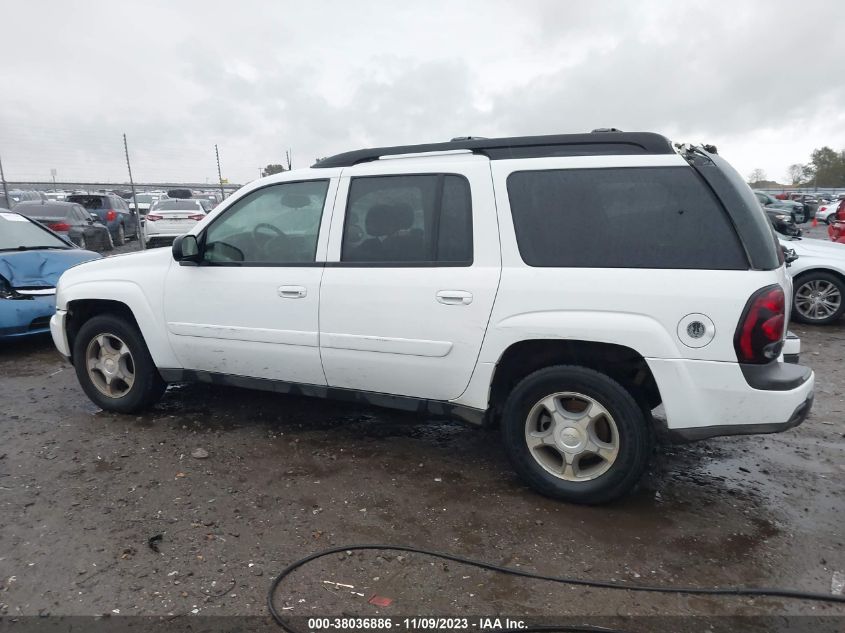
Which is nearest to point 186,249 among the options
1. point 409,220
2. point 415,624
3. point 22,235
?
point 409,220

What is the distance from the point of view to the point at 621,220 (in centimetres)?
317

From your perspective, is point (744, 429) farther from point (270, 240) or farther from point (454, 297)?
point (270, 240)

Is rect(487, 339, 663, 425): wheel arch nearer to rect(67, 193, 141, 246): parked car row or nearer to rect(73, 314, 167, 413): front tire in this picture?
rect(73, 314, 167, 413): front tire

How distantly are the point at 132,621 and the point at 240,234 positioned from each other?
2468mm

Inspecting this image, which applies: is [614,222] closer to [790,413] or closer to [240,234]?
[790,413]

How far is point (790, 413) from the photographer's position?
9.73 ft

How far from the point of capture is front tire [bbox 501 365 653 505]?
3.15m

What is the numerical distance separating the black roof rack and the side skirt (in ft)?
4.87

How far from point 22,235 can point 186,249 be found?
449 centimetres

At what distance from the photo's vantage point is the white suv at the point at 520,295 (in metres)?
2.98

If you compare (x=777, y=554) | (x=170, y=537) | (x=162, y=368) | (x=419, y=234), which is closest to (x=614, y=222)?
(x=419, y=234)

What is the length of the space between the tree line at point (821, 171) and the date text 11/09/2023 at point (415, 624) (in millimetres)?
62961

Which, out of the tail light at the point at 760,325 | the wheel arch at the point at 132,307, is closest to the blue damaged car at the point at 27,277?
the wheel arch at the point at 132,307

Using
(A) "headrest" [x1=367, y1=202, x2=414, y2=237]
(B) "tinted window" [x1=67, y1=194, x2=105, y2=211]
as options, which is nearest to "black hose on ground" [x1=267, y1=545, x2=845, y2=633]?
(A) "headrest" [x1=367, y1=202, x2=414, y2=237]
